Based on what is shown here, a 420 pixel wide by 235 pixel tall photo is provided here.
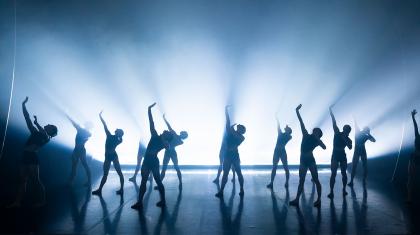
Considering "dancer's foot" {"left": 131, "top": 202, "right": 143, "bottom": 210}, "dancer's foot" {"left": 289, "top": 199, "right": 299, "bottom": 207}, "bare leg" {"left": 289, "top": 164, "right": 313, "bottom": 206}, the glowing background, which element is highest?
the glowing background

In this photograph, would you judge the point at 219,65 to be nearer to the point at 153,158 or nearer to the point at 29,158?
the point at 153,158

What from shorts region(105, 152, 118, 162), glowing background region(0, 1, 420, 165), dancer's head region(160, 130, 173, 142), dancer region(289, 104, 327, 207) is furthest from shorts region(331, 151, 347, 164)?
shorts region(105, 152, 118, 162)

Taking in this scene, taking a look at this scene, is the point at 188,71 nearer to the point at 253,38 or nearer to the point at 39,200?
the point at 253,38

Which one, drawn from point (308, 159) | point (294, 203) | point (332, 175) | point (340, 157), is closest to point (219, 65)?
point (340, 157)

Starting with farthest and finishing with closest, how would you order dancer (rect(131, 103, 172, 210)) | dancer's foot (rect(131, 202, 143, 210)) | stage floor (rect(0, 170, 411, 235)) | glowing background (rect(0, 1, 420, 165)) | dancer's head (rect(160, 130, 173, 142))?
1. glowing background (rect(0, 1, 420, 165))
2. dancer's head (rect(160, 130, 173, 142))
3. dancer (rect(131, 103, 172, 210))
4. dancer's foot (rect(131, 202, 143, 210))
5. stage floor (rect(0, 170, 411, 235))

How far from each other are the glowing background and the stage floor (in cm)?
379

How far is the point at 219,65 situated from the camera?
12883 millimetres

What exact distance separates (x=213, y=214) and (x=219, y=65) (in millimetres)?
7472

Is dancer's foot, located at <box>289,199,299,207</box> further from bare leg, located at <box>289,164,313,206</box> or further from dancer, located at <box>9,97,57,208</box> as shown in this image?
dancer, located at <box>9,97,57,208</box>

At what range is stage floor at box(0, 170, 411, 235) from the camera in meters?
5.28

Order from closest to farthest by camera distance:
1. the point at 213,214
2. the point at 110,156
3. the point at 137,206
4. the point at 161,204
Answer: the point at 213,214
the point at 137,206
the point at 161,204
the point at 110,156

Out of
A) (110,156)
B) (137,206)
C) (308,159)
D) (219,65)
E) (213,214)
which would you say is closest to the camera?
(213,214)

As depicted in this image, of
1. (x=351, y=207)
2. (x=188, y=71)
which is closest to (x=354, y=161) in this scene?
(x=351, y=207)

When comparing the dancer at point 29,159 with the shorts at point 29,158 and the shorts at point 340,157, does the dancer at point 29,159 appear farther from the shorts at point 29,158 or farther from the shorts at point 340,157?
the shorts at point 340,157
